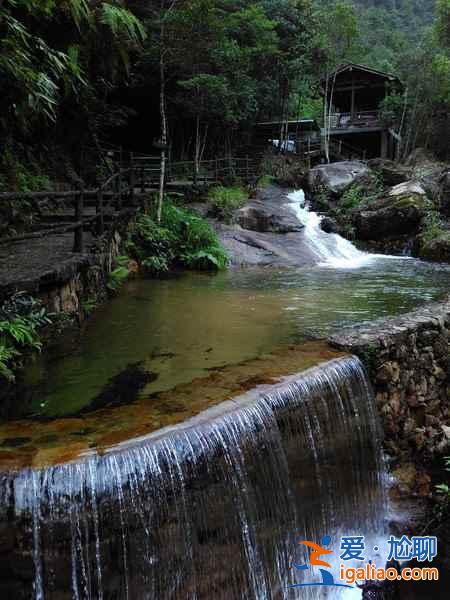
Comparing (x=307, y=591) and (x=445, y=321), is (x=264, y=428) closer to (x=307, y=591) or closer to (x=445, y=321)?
(x=307, y=591)

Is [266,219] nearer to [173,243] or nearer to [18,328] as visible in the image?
[173,243]

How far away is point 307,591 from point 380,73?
30.4 metres

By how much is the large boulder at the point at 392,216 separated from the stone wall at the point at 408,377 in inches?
406

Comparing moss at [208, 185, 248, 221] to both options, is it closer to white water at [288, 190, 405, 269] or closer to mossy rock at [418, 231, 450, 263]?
white water at [288, 190, 405, 269]

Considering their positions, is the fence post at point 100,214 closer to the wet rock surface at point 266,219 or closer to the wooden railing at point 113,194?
the wooden railing at point 113,194

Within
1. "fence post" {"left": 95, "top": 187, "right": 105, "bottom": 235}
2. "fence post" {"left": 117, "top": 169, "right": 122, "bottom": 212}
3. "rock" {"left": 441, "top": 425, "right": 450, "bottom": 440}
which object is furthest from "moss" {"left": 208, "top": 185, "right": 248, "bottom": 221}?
"rock" {"left": 441, "top": 425, "right": 450, "bottom": 440}

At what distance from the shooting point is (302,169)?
23.9 metres

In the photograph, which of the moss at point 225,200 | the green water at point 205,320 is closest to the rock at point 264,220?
the moss at point 225,200

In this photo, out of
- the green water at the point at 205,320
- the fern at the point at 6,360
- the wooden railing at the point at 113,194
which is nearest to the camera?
the fern at the point at 6,360

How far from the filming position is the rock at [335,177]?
20359 mm

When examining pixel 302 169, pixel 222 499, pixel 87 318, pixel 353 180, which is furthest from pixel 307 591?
pixel 302 169

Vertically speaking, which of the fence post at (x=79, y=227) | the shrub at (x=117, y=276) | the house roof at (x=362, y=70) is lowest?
the shrub at (x=117, y=276)

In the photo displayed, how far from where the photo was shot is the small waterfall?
3.39 m

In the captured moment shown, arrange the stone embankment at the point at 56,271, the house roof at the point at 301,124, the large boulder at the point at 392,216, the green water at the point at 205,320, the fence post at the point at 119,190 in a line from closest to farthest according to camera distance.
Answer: the green water at the point at 205,320
the stone embankment at the point at 56,271
the fence post at the point at 119,190
the large boulder at the point at 392,216
the house roof at the point at 301,124
